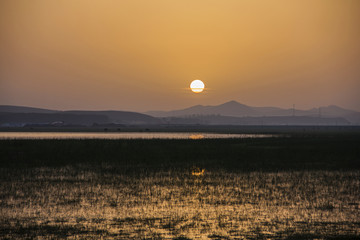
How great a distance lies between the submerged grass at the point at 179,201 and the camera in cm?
1595

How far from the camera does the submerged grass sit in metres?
15.9

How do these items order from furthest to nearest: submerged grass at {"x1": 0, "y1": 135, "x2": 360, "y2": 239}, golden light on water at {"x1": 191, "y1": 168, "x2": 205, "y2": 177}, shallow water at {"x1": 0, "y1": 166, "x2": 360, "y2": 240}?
golden light on water at {"x1": 191, "y1": 168, "x2": 205, "y2": 177}, submerged grass at {"x1": 0, "y1": 135, "x2": 360, "y2": 239}, shallow water at {"x1": 0, "y1": 166, "x2": 360, "y2": 240}

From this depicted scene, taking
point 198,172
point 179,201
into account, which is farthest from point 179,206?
point 198,172

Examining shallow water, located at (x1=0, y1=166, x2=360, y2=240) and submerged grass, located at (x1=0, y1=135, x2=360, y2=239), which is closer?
shallow water, located at (x1=0, y1=166, x2=360, y2=240)

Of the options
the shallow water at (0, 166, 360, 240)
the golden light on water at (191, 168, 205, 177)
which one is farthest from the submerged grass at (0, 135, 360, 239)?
the golden light on water at (191, 168, 205, 177)

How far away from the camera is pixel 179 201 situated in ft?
71.9

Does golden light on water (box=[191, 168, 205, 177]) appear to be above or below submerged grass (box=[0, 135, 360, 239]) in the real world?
above

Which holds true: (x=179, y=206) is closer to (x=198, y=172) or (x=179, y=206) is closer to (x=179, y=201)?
(x=179, y=201)

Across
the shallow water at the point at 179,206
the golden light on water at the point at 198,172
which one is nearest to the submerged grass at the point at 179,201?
the shallow water at the point at 179,206

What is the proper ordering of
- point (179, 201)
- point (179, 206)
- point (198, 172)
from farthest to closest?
point (198, 172) → point (179, 201) → point (179, 206)

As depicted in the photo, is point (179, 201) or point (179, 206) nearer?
point (179, 206)

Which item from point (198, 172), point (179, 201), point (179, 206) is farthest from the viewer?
point (198, 172)

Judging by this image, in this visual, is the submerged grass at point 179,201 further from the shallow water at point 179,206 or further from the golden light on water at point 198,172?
the golden light on water at point 198,172

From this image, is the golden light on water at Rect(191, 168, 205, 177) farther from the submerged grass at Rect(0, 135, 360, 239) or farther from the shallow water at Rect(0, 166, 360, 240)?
the shallow water at Rect(0, 166, 360, 240)
